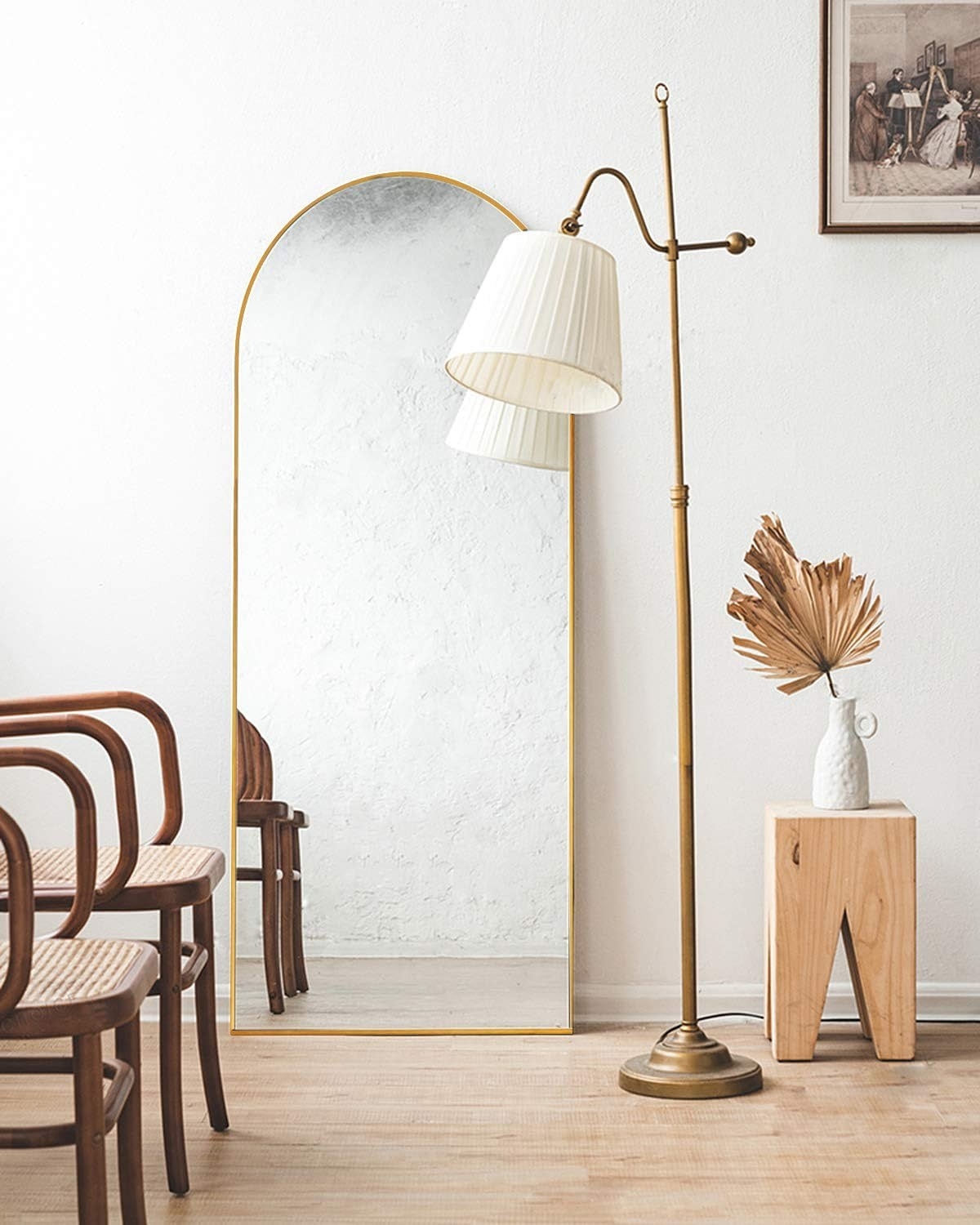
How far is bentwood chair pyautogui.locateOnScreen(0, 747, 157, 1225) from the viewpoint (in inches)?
59.7

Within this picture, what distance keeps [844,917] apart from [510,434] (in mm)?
1164

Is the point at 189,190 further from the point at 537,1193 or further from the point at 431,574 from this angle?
the point at 537,1193

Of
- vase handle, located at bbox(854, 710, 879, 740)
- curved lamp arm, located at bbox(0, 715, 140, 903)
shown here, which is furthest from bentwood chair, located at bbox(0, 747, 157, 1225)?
vase handle, located at bbox(854, 710, 879, 740)

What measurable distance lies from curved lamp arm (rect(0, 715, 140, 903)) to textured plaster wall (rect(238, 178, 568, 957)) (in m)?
1.07

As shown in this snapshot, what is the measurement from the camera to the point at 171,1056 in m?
2.13

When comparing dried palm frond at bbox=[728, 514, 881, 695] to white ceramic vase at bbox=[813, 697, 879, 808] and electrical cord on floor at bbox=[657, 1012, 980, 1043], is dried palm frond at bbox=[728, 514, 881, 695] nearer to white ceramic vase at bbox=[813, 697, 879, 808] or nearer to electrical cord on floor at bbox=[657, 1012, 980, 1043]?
white ceramic vase at bbox=[813, 697, 879, 808]

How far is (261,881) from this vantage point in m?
2.97

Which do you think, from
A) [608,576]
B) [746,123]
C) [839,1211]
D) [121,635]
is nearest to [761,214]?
[746,123]

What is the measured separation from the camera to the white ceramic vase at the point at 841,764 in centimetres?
277

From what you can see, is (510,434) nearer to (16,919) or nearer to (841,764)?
(841,764)

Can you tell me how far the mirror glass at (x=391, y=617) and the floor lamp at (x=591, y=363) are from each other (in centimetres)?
43

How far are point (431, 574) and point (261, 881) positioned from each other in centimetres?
72

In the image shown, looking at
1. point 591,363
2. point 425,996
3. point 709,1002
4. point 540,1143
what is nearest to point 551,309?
point 591,363

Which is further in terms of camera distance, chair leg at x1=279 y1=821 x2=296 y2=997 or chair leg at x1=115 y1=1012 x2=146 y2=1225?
chair leg at x1=279 y1=821 x2=296 y2=997
